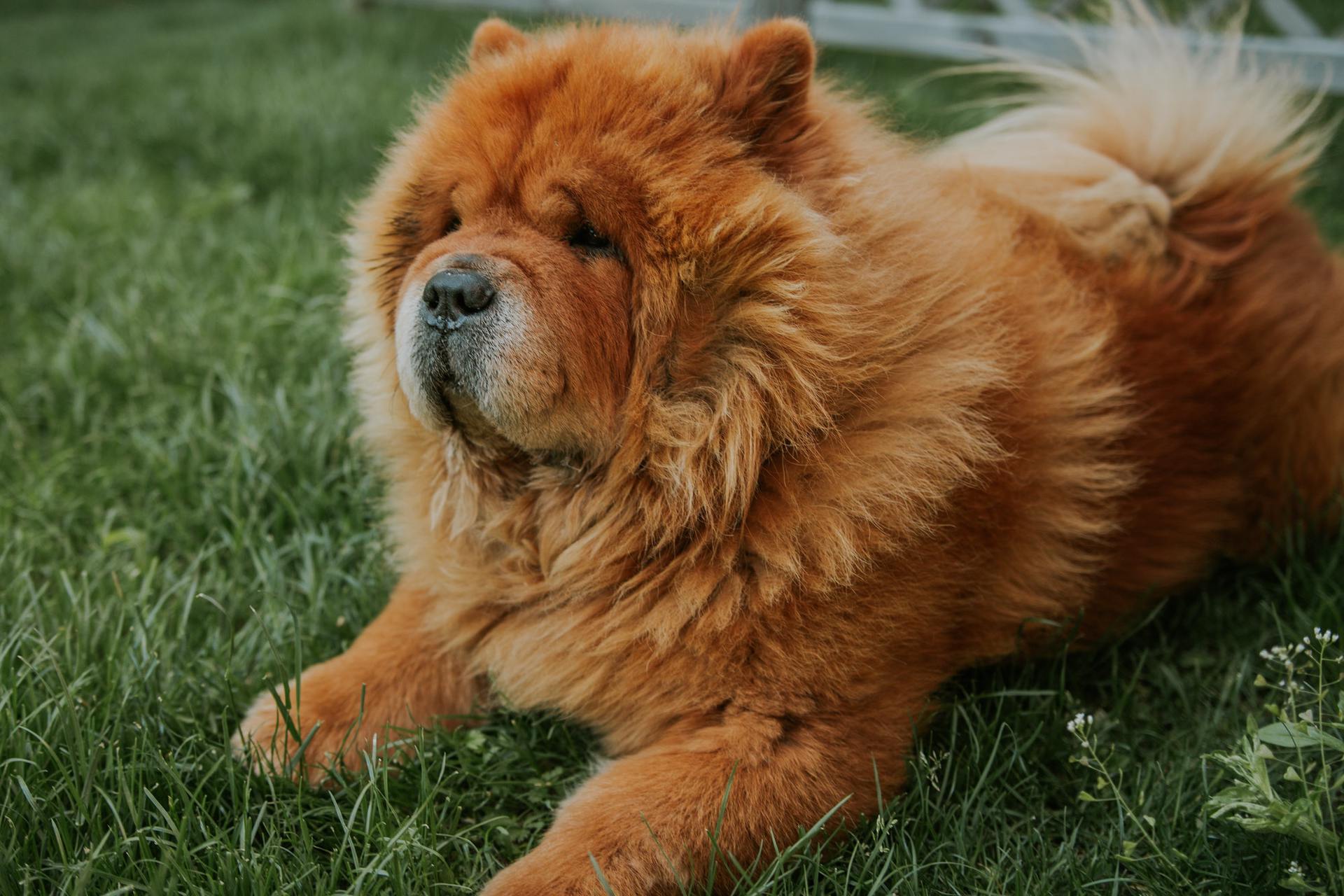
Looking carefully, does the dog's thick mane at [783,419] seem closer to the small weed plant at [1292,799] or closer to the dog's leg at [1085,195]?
the dog's leg at [1085,195]

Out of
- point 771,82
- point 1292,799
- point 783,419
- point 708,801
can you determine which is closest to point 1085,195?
point 771,82

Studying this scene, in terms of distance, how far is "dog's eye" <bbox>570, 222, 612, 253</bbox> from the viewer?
2.24 m

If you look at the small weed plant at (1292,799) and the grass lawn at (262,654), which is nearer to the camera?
the small weed plant at (1292,799)

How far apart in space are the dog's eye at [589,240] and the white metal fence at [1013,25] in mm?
3561

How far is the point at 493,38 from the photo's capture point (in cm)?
263

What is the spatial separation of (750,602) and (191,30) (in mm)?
10866

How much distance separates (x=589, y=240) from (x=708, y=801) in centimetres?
117

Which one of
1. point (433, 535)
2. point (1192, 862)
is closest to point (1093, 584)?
point (1192, 862)

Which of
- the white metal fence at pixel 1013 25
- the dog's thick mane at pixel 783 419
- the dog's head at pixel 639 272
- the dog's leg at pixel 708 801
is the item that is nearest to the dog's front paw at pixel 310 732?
Result: the dog's thick mane at pixel 783 419

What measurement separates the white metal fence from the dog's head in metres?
3.45

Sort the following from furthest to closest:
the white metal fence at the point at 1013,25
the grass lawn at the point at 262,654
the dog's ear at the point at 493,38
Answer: the white metal fence at the point at 1013,25, the dog's ear at the point at 493,38, the grass lawn at the point at 262,654

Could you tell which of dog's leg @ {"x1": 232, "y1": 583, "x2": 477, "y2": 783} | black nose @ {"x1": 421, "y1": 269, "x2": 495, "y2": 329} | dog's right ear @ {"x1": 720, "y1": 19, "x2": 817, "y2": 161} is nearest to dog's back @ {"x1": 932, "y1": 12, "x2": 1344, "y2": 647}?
dog's right ear @ {"x1": 720, "y1": 19, "x2": 817, "y2": 161}

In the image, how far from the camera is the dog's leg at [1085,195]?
2963 millimetres

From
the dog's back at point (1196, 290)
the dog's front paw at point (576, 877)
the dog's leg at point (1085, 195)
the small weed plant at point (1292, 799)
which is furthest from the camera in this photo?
the dog's leg at point (1085, 195)
